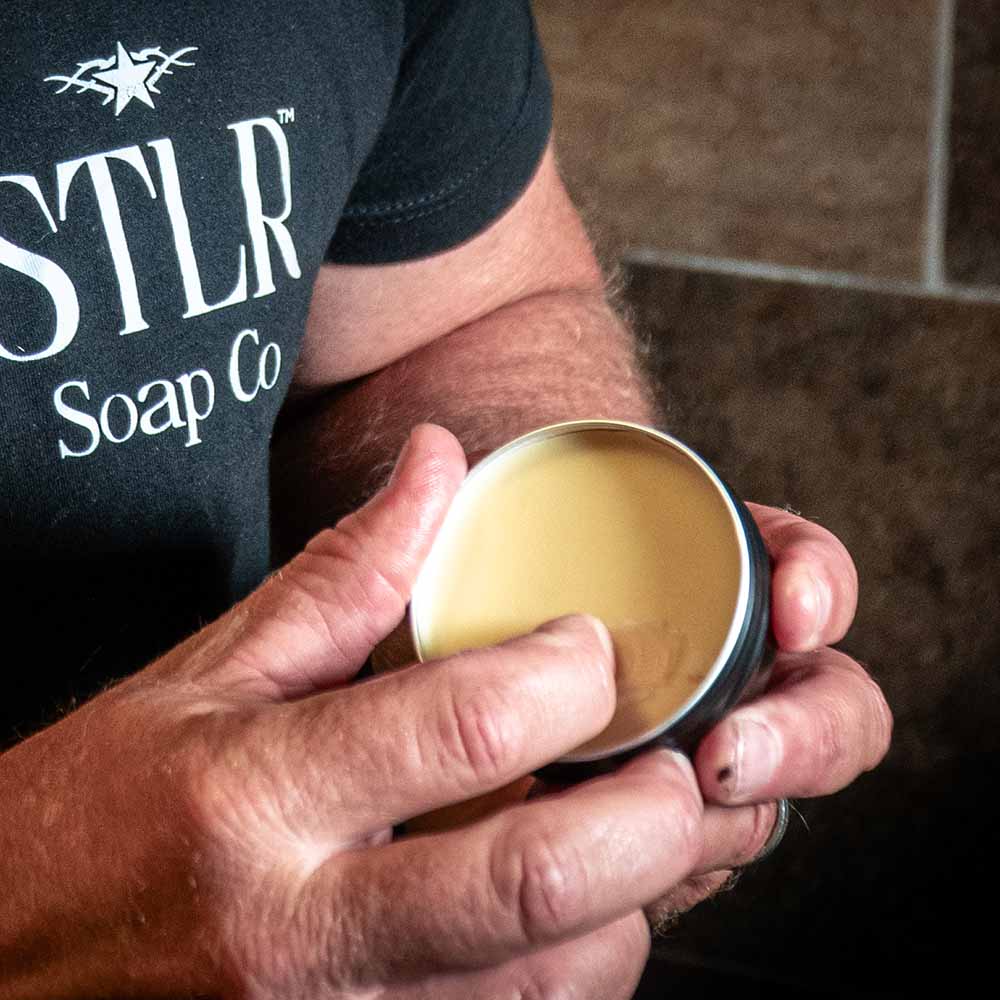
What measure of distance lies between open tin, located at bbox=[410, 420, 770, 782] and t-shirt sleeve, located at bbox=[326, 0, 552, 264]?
366 mm

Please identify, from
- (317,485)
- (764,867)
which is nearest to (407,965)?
(317,485)

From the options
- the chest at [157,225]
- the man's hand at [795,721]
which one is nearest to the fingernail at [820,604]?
the man's hand at [795,721]

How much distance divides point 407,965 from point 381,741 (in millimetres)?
84

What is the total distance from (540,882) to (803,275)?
136cm

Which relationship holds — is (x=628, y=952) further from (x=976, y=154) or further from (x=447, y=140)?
(x=976, y=154)

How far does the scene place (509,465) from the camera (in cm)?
53

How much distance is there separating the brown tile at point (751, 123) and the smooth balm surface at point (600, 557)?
1207 millimetres

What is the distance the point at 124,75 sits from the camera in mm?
627

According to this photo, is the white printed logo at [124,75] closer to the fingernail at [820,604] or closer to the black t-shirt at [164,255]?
the black t-shirt at [164,255]

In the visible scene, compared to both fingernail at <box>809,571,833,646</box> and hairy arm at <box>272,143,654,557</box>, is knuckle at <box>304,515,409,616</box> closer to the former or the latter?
fingernail at <box>809,571,833,646</box>

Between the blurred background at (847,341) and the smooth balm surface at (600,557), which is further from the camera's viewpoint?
the blurred background at (847,341)

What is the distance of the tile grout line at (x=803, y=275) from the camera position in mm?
1606

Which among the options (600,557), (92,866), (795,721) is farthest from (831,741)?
(92,866)

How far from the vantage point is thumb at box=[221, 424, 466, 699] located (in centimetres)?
48
